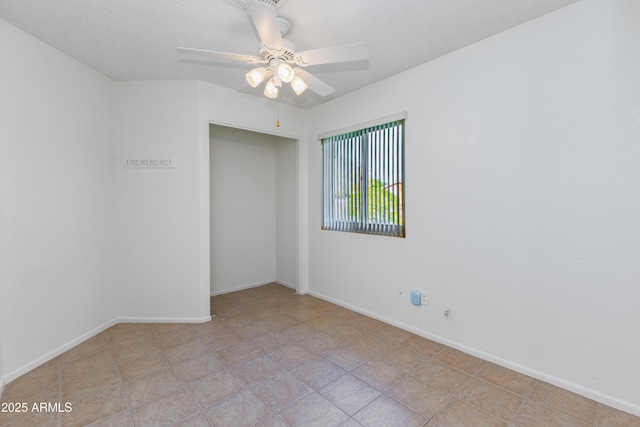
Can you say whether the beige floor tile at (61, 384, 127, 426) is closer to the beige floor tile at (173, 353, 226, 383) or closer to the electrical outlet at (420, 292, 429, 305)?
the beige floor tile at (173, 353, 226, 383)

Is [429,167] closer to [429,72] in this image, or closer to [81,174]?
[429,72]

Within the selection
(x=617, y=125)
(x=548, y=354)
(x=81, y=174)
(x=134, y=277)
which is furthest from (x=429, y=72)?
(x=134, y=277)

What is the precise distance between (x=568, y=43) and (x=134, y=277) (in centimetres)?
419

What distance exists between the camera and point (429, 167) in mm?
2596

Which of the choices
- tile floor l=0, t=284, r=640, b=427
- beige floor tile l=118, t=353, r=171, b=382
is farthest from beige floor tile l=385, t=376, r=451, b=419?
beige floor tile l=118, t=353, r=171, b=382

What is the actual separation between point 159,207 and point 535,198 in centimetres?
337

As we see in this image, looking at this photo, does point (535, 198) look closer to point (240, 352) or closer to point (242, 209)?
point (240, 352)

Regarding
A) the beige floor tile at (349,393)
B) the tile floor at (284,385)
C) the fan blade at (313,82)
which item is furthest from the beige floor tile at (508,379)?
the fan blade at (313,82)

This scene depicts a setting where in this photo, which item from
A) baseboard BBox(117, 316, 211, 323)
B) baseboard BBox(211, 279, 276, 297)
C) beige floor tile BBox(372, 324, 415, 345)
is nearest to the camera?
beige floor tile BBox(372, 324, 415, 345)

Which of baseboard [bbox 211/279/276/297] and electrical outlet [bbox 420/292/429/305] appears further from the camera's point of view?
baseboard [bbox 211/279/276/297]

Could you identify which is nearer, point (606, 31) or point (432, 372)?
point (606, 31)

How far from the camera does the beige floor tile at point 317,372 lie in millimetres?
1995

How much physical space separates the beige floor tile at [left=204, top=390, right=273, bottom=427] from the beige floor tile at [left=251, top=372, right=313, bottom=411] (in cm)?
5

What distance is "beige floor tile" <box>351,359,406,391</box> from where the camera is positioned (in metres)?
1.97
